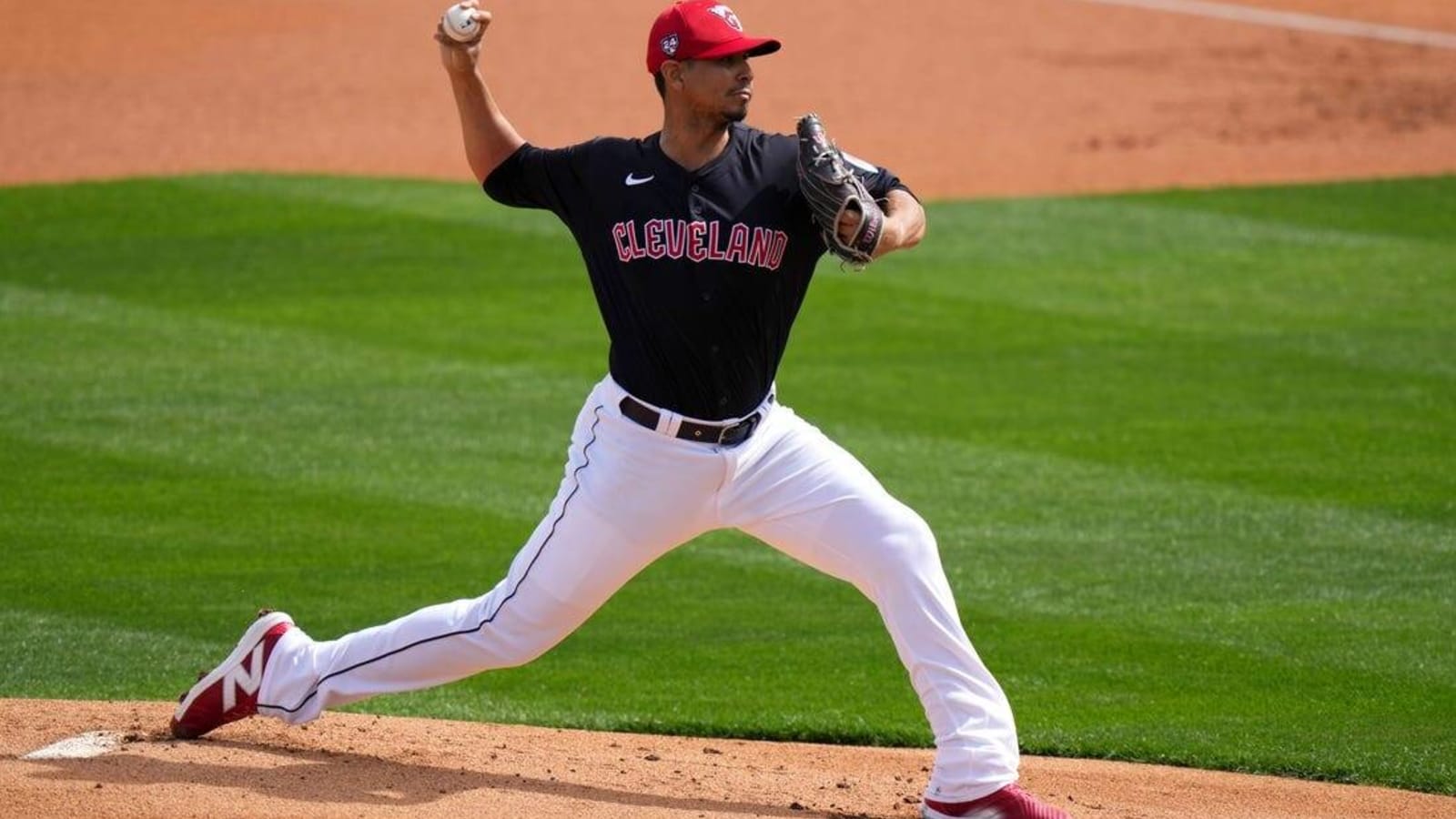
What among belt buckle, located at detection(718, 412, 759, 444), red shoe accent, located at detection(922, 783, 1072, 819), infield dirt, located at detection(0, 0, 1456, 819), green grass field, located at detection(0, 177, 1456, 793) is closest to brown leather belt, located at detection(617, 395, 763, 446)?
belt buckle, located at detection(718, 412, 759, 444)

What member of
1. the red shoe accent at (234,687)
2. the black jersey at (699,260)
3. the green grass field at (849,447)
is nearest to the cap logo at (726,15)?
the black jersey at (699,260)

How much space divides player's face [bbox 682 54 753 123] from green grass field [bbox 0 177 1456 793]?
213 cm

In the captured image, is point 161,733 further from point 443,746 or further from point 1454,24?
point 1454,24

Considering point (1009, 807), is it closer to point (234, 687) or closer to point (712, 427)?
point (712, 427)

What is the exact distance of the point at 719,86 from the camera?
5328 mm

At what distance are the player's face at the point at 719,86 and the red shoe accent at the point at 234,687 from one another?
1726 mm

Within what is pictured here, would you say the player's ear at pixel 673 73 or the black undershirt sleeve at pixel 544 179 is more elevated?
the player's ear at pixel 673 73

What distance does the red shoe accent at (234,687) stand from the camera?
5.59 metres

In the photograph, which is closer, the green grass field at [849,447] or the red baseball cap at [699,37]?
the red baseball cap at [699,37]

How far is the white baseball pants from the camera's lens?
17.0 ft

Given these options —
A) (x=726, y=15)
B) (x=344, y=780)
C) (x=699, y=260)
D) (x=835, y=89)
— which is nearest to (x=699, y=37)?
(x=726, y=15)

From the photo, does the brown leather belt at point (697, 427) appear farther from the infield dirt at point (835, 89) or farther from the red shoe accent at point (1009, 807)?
the infield dirt at point (835, 89)

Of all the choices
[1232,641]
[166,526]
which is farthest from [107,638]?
[1232,641]

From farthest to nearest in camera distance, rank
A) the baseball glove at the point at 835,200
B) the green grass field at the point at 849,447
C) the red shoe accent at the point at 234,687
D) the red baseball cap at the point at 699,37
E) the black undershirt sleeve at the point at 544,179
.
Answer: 1. the green grass field at the point at 849,447
2. the red shoe accent at the point at 234,687
3. the black undershirt sleeve at the point at 544,179
4. the red baseball cap at the point at 699,37
5. the baseball glove at the point at 835,200
